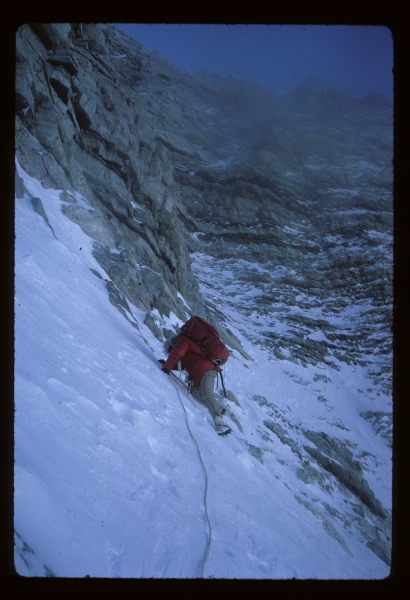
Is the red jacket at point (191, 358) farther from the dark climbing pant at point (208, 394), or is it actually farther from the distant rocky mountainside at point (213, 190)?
the distant rocky mountainside at point (213, 190)

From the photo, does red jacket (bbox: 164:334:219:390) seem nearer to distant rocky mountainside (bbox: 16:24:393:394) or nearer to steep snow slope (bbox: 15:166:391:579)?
steep snow slope (bbox: 15:166:391:579)

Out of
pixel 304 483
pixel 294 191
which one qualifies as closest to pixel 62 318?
pixel 304 483

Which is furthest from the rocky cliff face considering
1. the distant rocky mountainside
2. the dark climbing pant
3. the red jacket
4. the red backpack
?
the red backpack

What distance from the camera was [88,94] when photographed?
17031mm

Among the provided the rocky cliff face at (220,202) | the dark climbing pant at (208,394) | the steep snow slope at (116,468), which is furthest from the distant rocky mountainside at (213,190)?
the dark climbing pant at (208,394)

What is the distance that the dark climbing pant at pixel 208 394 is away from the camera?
5.87m

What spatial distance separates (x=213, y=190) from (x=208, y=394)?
4199 centimetres

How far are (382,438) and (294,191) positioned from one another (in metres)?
39.0

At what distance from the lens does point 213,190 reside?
45406 mm

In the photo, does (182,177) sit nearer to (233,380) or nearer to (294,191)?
(294,191)

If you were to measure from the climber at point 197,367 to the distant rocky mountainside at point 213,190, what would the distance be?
8.07 feet

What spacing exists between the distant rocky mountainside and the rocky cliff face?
0.12 metres

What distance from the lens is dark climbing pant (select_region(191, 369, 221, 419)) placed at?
587 cm

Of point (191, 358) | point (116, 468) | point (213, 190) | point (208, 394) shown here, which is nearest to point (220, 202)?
point (213, 190)
